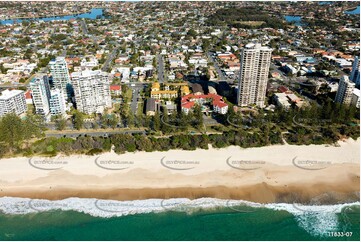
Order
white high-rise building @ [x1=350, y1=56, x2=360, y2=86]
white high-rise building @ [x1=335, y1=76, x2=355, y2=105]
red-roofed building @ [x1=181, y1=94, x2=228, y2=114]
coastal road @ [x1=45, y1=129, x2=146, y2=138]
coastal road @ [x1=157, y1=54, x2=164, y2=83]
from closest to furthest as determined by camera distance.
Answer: coastal road @ [x1=45, y1=129, x2=146, y2=138], white high-rise building @ [x1=335, y1=76, x2=355, y2=105], red-roofed building @ [x1=181, y1=94, x2=228, y2=114], white high-rise building @ [x1=350, y1=56, x2=360, y2=86], coastal road @ [x1=157, y1=54, x2=164, y2=83]

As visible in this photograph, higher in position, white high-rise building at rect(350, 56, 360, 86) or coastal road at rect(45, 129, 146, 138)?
white high-rise building at rect(350, 56, 360, 86)

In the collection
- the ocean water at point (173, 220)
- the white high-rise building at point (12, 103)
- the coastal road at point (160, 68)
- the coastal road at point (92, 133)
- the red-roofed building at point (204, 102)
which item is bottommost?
the ocean water at point (173, 220)

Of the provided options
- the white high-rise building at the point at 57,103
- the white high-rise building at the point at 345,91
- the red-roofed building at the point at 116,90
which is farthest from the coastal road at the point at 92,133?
the white high-rise building at the point at 345,91

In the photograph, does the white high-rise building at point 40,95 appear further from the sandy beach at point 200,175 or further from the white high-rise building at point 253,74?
the white high-rise building at point 253,74

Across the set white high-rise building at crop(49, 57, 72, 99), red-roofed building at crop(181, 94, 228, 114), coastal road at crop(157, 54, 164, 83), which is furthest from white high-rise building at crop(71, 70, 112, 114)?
coastal road at crop(157, 54, 164, 83)

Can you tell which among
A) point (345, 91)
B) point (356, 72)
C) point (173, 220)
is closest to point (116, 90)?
point (173, 220)

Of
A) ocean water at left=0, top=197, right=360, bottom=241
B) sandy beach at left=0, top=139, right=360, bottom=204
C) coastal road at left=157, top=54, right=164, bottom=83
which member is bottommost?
ocean water at left=0, top=197, right=360, bottom=241

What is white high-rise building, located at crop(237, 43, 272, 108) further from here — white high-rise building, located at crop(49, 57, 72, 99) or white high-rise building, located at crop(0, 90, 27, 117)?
white high-rise building, located at crop(0, 90, 27, 117)
